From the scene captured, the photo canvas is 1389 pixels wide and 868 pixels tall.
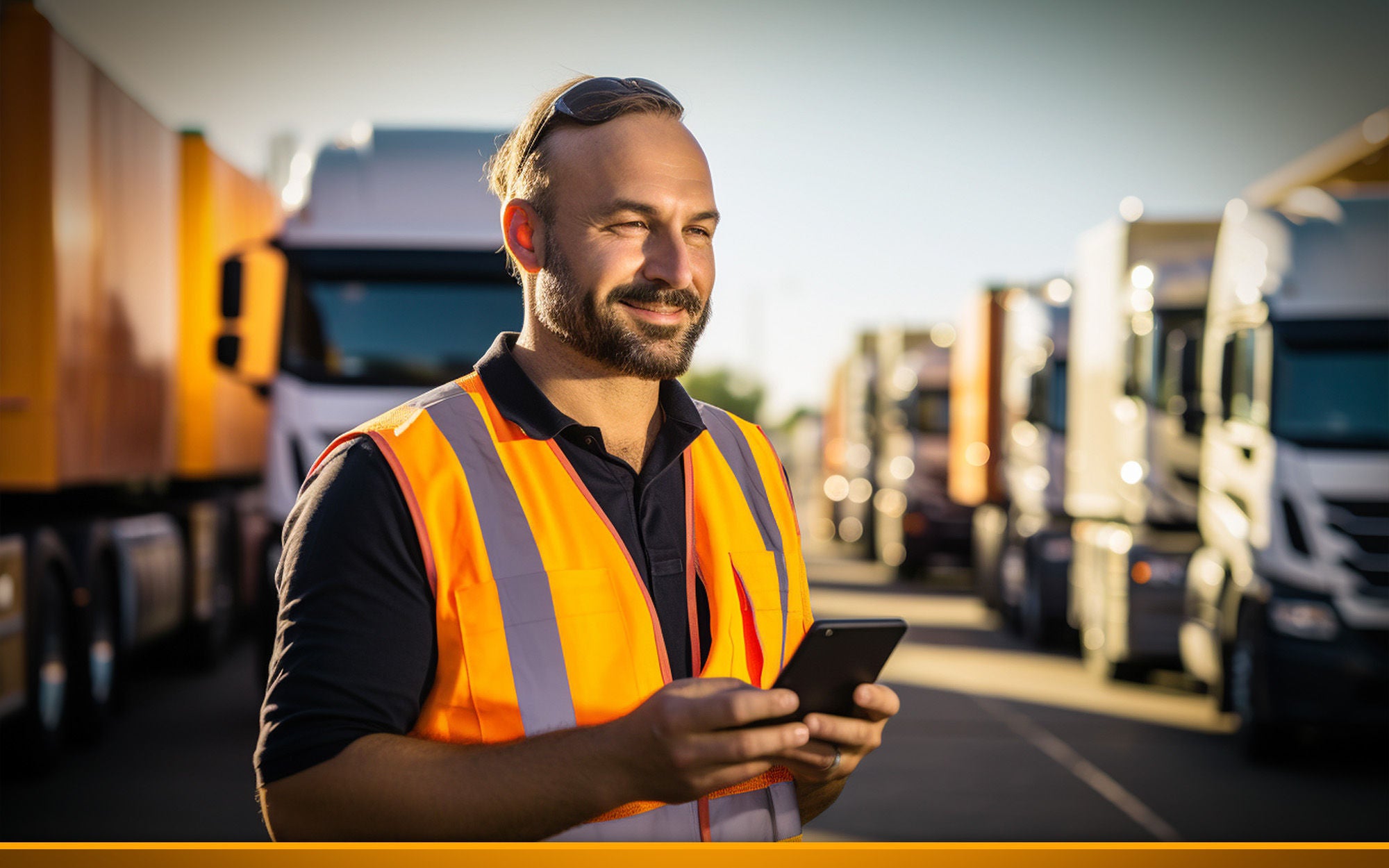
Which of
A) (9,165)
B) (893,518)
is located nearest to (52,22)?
(9,165)

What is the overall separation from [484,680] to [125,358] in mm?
9329

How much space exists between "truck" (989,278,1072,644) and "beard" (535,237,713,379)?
A: 1458cm

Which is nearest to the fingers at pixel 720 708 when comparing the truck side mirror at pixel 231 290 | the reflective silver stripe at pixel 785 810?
the reflective silver stripe at pixel 785 810

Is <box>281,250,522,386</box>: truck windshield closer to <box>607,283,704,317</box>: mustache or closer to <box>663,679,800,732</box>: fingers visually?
<box>607,283,704,317</box>: mustache

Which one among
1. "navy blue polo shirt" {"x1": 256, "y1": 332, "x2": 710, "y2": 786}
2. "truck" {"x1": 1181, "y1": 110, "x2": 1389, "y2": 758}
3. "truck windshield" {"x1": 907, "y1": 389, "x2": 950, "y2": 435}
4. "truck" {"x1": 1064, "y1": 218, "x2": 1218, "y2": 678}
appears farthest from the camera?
"truck windshield" {"x1": 907, "y1": 389, "x2": 950, "y2": 435}

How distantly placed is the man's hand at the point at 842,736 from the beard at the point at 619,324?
543 millimetres

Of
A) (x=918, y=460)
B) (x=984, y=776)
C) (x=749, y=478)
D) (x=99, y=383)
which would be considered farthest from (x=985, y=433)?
(x=749, y=478)

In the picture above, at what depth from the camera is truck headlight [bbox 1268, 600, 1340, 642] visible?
959 cm

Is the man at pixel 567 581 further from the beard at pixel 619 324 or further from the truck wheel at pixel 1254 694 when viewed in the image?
the truck wheel at pixel 1254 694

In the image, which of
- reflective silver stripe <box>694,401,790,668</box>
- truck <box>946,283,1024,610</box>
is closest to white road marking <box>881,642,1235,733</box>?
truck <box>946,283,1024,610</box>

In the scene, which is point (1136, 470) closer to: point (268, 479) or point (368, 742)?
point (268, 479)

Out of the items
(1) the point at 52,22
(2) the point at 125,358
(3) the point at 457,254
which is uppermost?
(1) the point at 52,22

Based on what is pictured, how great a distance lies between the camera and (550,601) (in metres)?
2.07

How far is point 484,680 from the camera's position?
2.01m
